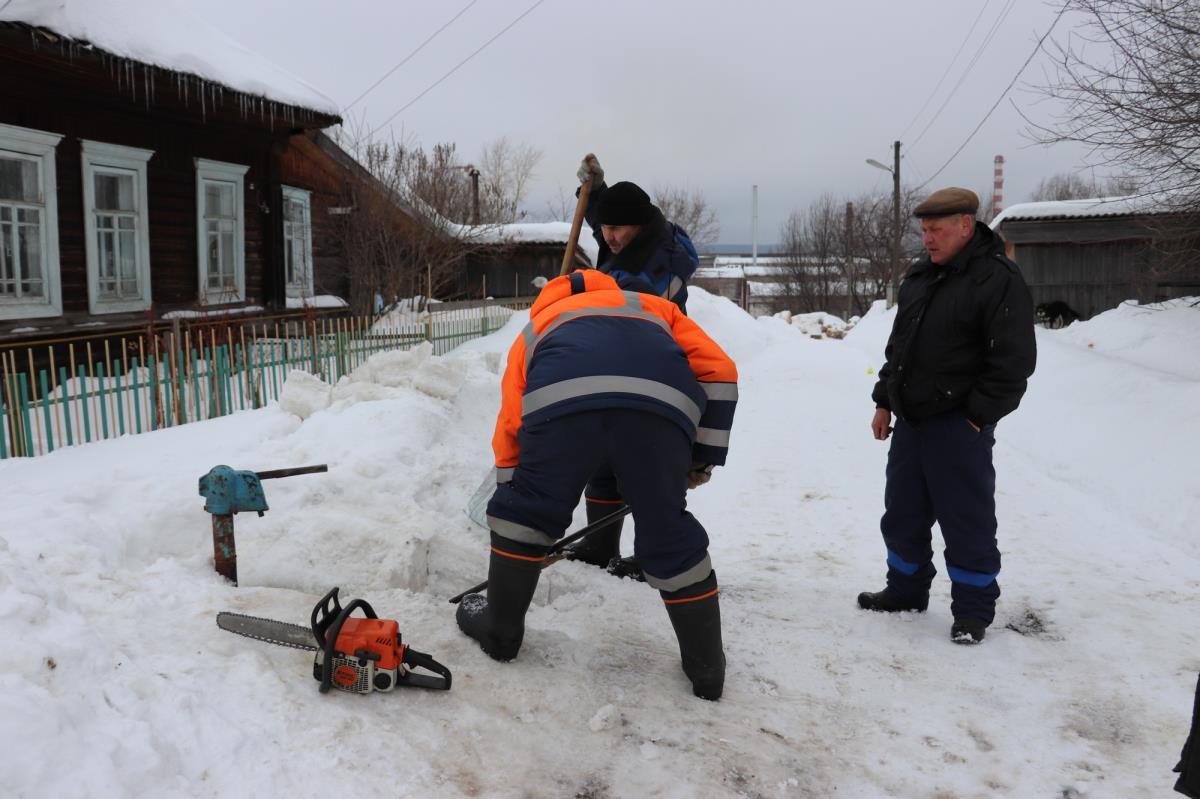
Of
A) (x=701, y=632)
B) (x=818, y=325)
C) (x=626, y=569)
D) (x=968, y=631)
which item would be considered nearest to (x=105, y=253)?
(x=626, y=569)

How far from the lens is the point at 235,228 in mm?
12086

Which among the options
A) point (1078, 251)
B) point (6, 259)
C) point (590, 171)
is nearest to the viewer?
point (590, 171)

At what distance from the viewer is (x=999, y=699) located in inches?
117

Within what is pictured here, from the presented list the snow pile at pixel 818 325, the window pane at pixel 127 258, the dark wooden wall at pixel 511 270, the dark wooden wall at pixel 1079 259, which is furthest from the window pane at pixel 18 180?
the snow pile at pixel 818 325

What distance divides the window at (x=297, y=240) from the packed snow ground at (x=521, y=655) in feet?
27.9

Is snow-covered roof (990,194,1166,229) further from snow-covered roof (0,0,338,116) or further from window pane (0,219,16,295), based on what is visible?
window pane (0,219,16,295)

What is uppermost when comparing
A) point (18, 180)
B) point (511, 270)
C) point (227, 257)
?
point (18, 180)

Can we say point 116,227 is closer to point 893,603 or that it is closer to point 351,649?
point 351,649

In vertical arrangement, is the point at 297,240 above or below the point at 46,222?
above

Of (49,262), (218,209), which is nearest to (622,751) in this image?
(49,262)

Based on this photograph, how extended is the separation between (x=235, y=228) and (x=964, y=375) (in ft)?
36.5

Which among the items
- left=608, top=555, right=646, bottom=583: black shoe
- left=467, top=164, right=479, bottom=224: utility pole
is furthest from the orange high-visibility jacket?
left=467, top=164, right=479, bottom=224: utility pole

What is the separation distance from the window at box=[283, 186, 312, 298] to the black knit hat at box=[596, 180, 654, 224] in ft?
35.0

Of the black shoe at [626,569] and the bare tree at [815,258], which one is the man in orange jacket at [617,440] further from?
the bare tree at [815,258]
